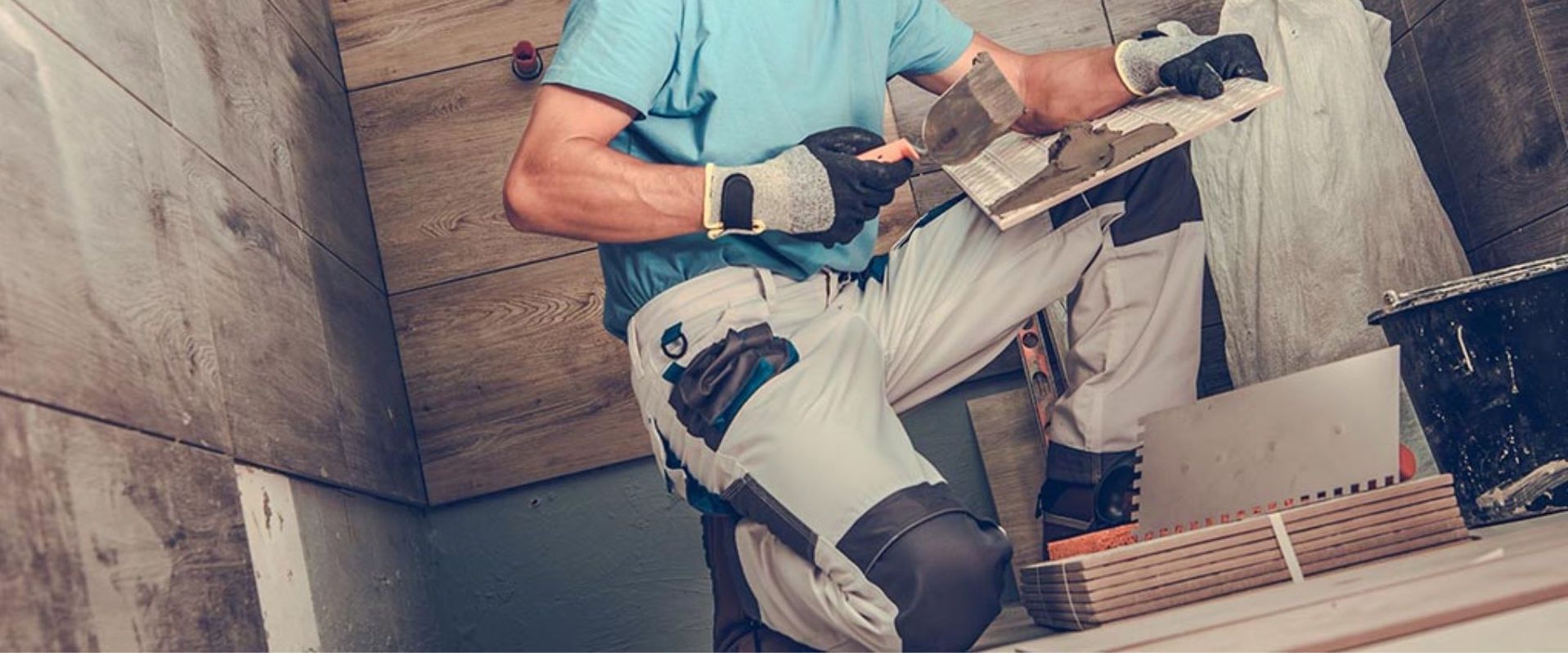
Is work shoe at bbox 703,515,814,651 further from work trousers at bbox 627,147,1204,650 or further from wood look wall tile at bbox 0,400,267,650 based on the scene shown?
wood look wall tile at bbox 0,400,267,650

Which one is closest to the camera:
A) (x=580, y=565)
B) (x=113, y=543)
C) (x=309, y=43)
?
(x=113, y=543)

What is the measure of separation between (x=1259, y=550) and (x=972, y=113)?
64cm

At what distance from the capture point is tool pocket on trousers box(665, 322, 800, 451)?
1.68 meters

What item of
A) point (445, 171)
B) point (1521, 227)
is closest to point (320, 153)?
point (445, 171)

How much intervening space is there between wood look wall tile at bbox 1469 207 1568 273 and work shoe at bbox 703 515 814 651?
1254 mm

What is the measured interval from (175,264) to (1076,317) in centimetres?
114

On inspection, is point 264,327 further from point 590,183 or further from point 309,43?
point 309,43

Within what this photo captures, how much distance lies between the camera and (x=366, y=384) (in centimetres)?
238

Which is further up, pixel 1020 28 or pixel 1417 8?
pixel 1020 28

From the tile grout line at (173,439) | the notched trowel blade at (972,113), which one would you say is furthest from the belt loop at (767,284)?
the tile grout line at (173,439)

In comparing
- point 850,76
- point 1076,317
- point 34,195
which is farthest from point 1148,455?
point 34,195

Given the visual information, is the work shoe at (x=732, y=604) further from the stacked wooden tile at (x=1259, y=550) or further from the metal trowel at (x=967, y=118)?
the metal trowel at (x=967, y=118)

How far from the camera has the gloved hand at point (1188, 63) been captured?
1.89 meters

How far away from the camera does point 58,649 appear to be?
108 centimetres
